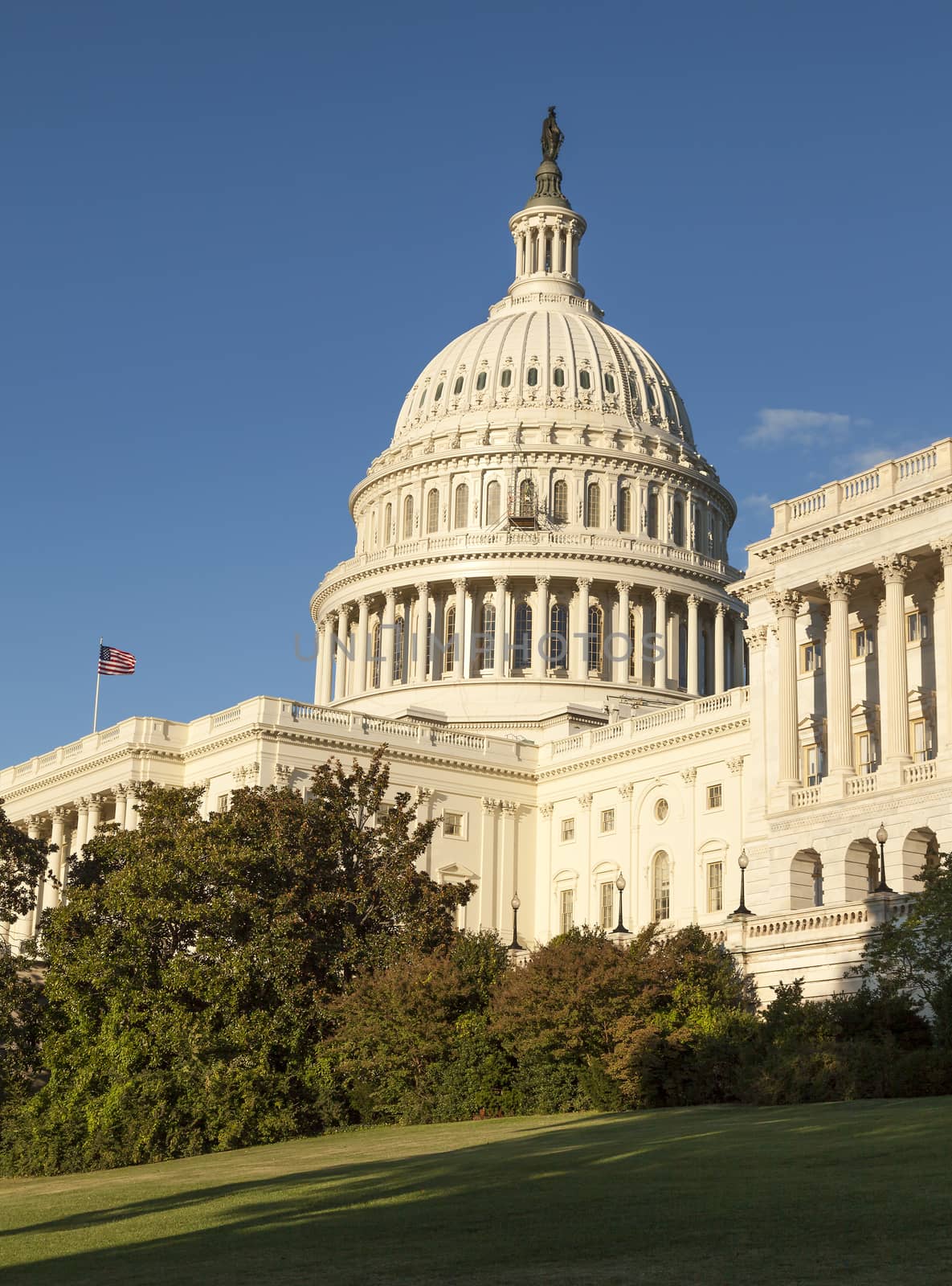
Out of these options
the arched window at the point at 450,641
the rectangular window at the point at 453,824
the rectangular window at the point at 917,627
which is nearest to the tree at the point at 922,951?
the rectangular window at the point at 917,627

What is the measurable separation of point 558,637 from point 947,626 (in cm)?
5171

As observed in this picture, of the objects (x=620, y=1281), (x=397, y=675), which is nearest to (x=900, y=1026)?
(x=620, y=1281)

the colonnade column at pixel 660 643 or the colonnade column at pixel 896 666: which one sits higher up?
the colonnade column at pixel 660 643

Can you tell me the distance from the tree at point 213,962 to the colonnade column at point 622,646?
179ft

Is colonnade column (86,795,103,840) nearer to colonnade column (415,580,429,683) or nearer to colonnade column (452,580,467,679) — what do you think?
colonnade column (415,580,429,683)

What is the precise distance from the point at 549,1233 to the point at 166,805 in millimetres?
36987

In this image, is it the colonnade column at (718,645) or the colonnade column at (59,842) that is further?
the colonnade column at (718,645)

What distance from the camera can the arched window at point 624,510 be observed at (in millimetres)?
124438

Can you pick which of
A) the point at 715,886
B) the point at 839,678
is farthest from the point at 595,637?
the point at 839,678

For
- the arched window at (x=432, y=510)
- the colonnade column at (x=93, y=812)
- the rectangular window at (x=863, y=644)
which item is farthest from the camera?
the arched window at (x=432, y=510)

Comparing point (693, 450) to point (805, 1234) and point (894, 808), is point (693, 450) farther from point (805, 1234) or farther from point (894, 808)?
point (805, 1234)

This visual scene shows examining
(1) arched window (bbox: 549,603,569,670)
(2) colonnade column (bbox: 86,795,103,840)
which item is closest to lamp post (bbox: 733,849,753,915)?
(2) colonnade column (bbox: 86,795,103,840)

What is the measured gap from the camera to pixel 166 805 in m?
60.6

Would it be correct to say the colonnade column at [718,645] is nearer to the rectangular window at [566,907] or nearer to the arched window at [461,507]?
the arched window at [461,507]
